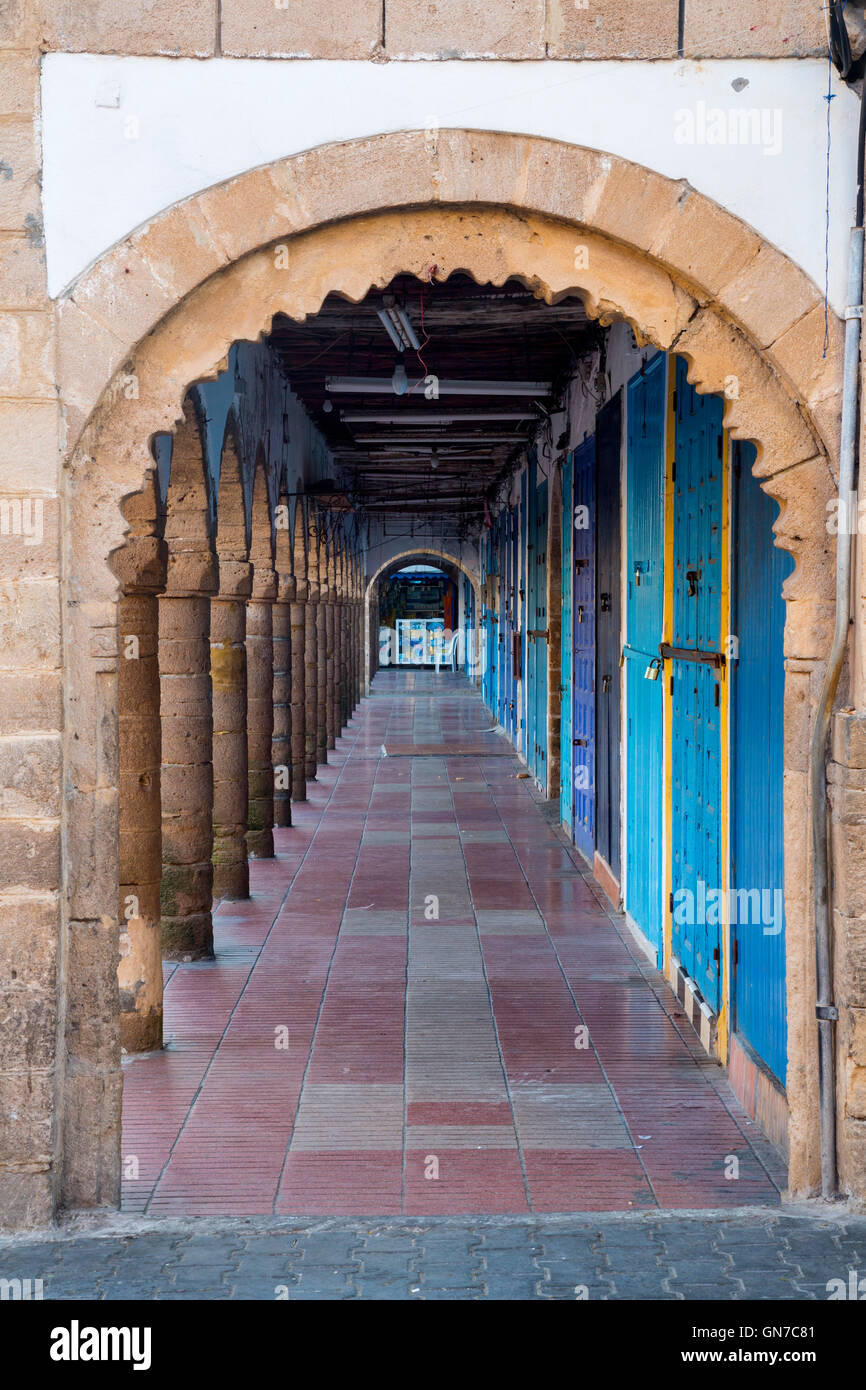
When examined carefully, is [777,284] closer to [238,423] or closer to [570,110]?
[570,110]

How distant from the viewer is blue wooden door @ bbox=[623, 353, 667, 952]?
7.58 m

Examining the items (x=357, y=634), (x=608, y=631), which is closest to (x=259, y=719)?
(x=608, y=631)

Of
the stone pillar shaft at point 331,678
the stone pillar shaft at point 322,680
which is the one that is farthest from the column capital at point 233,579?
the stone pillar shaft at point 331,678

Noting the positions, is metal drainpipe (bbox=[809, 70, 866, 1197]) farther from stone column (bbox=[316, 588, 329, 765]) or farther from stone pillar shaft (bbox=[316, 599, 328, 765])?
stone column (bbox=[316, 588, 329, 765])

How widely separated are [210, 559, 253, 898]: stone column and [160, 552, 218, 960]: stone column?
50.3 inches

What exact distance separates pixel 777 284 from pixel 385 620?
48.0m

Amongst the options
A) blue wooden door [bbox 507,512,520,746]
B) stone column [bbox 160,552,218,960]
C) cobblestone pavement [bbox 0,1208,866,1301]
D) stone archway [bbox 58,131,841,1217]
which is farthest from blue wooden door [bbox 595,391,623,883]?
blue wooden door [bbox 507,512,520,746]

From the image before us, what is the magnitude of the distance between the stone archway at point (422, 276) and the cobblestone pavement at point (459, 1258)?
34 cm

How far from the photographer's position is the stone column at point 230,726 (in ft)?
30.4

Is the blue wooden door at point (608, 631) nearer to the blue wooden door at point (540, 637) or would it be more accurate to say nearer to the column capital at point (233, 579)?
the column capital at point (233, 579)

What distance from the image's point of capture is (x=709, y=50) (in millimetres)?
4422

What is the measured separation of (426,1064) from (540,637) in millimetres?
9401

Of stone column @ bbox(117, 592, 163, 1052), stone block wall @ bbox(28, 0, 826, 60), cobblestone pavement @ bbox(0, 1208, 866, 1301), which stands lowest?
cobblestone pavement @ bbox(0, 1208, 866, 1301)

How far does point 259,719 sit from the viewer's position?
10977 mm
